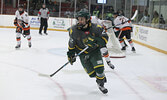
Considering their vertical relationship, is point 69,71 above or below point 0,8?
below

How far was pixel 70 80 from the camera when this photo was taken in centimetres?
376

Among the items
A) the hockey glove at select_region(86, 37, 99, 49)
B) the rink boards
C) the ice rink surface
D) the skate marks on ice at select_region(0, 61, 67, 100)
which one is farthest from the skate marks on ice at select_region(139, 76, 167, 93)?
the rink boards

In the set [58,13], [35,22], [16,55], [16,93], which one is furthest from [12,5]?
[16,93]

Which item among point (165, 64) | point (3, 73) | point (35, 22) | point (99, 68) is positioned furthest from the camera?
point (35, 22)

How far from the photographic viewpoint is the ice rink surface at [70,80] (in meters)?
3.09

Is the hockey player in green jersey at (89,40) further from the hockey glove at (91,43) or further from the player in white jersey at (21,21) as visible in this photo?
the player in white jersey at (21,21)

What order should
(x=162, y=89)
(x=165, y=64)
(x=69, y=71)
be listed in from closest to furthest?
(x=162, y=89) < (x=69, y=71) < (x=165, y=64)

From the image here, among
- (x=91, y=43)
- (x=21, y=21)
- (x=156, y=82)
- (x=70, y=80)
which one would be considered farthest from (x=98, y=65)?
(x=21, y=21)

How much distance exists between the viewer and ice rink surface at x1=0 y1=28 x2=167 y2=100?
121 inches

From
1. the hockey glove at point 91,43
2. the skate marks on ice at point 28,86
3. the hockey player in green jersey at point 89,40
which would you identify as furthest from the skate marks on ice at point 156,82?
the skate marks on ice at point 28,86

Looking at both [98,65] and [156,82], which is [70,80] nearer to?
[98,65]

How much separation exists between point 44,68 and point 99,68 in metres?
1.79

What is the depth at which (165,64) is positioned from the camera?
5441 mm

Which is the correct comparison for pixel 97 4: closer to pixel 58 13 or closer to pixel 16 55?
pixel 58 13
